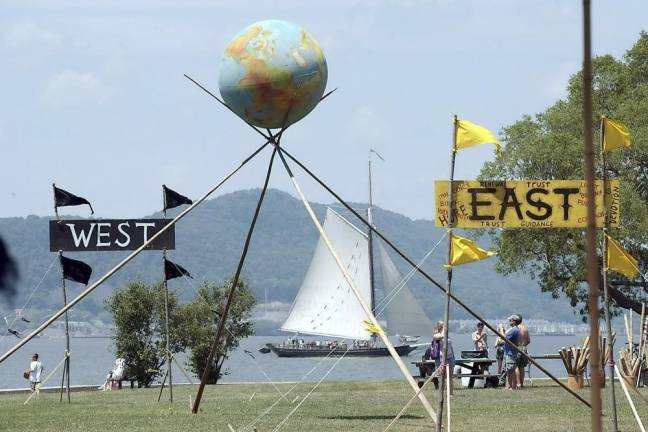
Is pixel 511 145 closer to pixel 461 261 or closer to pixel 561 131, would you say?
pixel 561 131

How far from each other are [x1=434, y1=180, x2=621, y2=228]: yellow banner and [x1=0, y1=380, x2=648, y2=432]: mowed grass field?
3.38 m

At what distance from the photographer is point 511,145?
5284 cm

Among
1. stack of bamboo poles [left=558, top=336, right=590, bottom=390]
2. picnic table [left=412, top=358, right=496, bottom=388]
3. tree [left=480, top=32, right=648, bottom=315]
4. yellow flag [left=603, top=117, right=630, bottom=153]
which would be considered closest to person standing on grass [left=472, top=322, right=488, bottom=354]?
picnic table [left=412, top=358, right=496, bottom=388]

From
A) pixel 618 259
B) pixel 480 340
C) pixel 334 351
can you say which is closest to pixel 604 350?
pixel 480 340

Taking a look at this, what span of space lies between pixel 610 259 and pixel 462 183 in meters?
→ 2.55

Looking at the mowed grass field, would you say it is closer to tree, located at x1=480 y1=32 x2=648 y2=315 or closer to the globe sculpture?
the globe sculpture

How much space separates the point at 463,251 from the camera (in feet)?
56.9

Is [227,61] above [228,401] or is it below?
above

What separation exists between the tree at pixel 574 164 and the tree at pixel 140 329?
12.7 meters

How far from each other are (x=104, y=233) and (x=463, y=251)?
35.1 feet

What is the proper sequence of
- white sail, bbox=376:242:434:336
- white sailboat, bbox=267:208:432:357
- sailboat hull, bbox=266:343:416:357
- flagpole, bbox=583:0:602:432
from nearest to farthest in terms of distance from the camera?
flagpole, bbox=583:0:602:432
white sailboat, bbox=267:208:432:357
white sail, bbox=376:242:434:336
sailboat hull, bbox=266:343:416:357

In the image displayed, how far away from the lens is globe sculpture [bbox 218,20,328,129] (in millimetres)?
19078

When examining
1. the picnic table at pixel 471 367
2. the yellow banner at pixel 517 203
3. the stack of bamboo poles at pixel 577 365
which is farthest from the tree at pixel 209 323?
the yellow banner at pixel 517 203

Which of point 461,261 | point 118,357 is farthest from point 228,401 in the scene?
point 118,357
